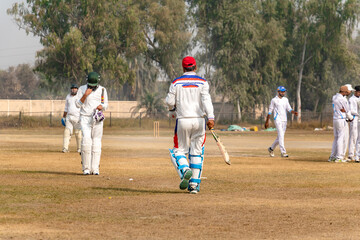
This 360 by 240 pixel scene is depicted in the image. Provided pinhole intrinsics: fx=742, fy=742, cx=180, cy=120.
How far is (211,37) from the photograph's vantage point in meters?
75.2

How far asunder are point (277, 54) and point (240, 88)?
5.50m

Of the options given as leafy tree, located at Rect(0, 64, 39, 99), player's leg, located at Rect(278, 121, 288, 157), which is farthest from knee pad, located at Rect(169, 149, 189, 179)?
leafy tree, located at Rect(0, 64, 39, 99)

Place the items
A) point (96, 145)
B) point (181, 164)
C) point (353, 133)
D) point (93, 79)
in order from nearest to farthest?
point (181, 164), point (93, 79), point (96, 145), point (353, 133)

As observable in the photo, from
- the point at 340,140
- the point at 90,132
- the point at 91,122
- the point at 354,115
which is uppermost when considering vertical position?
the point at 354,115

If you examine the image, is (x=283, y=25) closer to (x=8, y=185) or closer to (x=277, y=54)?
(x=277, y=54)

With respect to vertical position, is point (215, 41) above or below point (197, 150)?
above

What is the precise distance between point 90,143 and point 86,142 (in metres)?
0.10

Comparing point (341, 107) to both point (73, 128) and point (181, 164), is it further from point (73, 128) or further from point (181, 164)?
point (181, 164)

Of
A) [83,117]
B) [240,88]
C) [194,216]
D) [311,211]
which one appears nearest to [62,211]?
[194,216]

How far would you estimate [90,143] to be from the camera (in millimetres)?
15797

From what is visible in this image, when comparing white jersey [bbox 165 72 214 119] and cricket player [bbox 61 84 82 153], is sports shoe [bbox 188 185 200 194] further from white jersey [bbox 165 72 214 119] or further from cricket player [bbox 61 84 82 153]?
cricket player [bbox 61 84 82 153]

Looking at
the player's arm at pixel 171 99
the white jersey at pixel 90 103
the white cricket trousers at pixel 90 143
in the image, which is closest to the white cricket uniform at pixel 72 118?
the white jersey at pixel 90 103

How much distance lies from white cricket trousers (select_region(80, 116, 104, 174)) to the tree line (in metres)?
50.1

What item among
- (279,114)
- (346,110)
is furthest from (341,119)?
(279,114)
